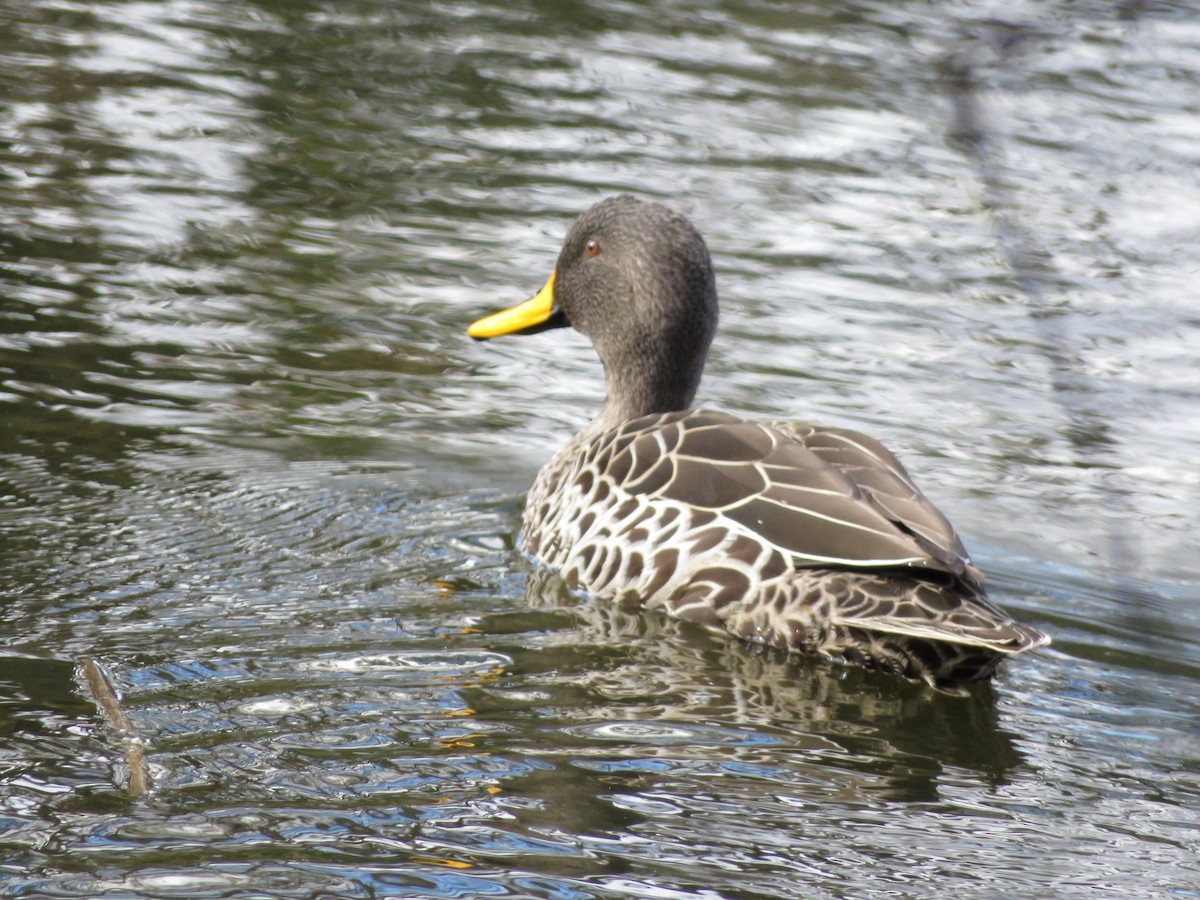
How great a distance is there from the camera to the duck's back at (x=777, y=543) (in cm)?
516

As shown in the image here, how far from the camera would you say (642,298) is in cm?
690

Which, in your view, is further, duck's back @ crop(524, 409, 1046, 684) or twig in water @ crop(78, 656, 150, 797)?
duck's back @ crop(524, 409, 1046, 684)

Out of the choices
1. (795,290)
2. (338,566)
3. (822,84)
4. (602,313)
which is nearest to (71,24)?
(822,84)

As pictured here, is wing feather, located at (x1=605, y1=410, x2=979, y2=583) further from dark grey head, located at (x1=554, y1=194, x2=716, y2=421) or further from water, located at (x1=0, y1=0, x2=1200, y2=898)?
dark grey head, located at (x1=554, y1=194, x2=716, y2=421)

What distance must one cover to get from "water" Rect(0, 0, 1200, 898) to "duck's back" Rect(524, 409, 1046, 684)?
141 millimetres

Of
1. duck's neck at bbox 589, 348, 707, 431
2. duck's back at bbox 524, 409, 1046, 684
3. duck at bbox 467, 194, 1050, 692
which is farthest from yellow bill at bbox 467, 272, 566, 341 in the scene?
duck's back at bbox 524, 409, 1046, 684

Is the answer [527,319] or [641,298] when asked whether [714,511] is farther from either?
[527,319]

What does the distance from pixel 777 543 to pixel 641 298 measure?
174 centimetres

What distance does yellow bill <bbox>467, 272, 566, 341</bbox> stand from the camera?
734cm

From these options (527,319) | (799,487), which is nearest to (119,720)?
(799,487)

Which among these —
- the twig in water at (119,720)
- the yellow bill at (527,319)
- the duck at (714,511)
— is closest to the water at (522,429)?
the twig in water at (119,720)

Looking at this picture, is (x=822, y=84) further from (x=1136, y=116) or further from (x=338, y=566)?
(x=338, y=566)

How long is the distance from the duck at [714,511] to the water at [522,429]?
0.52 feet

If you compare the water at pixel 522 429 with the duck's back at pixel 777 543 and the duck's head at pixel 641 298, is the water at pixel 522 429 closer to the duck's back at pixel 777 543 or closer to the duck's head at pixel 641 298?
the duck's back at pixel 777 543
